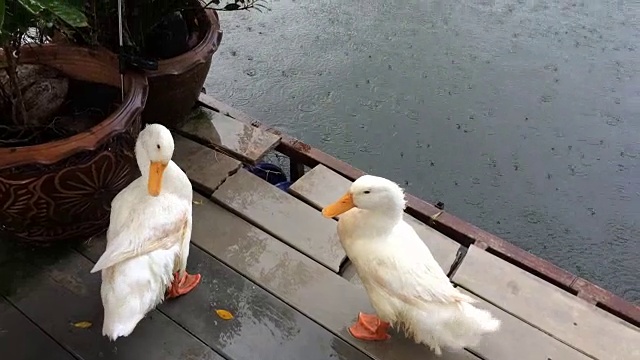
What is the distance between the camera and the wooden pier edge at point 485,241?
1.68 metres

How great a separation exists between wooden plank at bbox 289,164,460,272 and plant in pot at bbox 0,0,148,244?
1.66 feet

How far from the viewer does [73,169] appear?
1473 millimetres

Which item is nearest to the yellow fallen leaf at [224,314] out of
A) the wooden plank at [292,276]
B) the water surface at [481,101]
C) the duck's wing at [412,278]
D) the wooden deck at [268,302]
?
the wooden deck at [268,302]

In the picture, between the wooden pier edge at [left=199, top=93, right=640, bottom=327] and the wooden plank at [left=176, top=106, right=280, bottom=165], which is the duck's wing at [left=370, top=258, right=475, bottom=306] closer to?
the wooden pier edge at [left=199, top=93, right=640, bottom=327]

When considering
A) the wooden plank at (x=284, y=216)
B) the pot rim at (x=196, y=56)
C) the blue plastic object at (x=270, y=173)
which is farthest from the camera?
the blue plastic object at (x=270, y=173)

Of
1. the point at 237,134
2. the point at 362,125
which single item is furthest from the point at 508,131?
the point at 237,134

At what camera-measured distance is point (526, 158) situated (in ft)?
8.17

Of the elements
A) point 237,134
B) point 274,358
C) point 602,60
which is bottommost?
point 274,358

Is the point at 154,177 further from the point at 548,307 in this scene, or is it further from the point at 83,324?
the point at 548,307

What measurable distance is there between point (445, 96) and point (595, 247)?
0.91 meters

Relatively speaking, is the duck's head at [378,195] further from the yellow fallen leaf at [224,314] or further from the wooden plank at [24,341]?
the wooden plank at [24,341]

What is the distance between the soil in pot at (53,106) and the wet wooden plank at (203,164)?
0.32m

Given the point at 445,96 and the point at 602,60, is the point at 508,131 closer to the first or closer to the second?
the point at 445,96

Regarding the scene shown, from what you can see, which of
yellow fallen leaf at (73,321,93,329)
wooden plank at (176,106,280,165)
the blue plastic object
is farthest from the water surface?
yellow fallen leaf at (73,321,93,329)
